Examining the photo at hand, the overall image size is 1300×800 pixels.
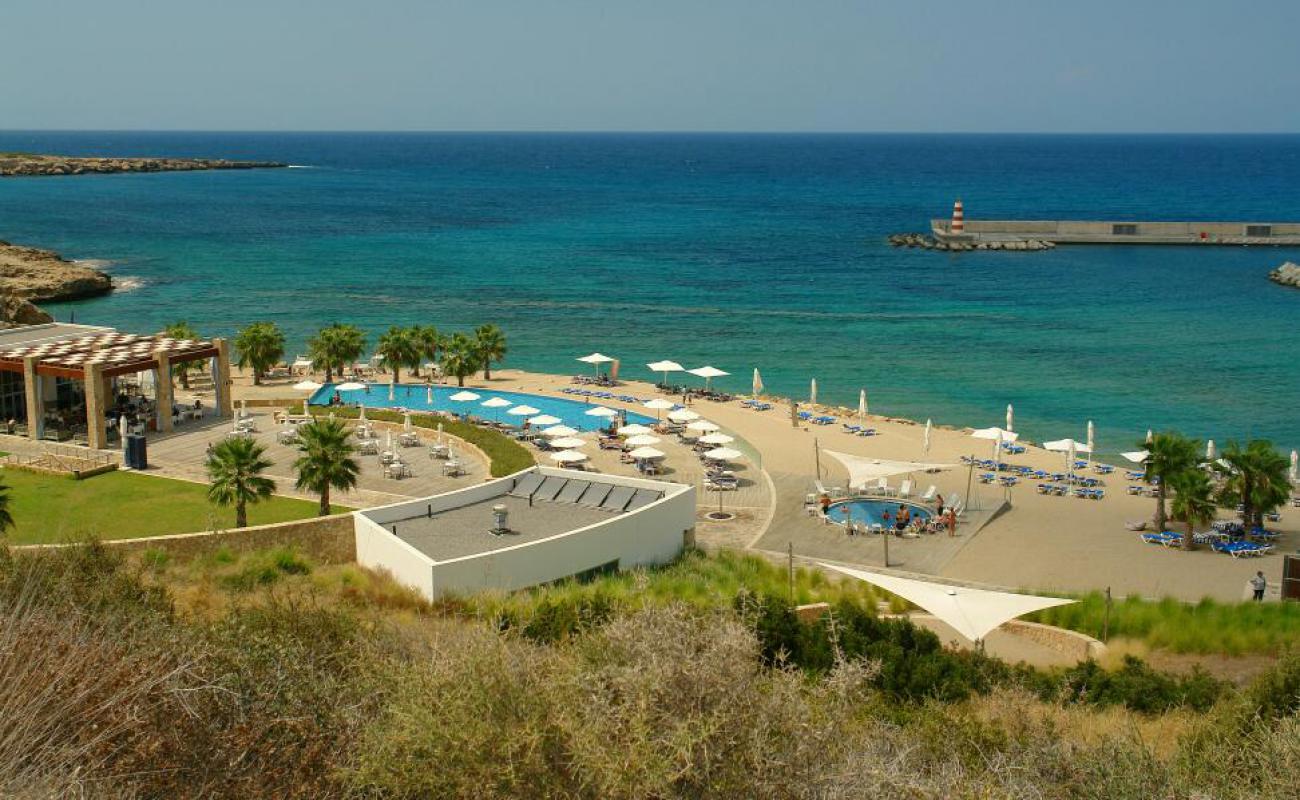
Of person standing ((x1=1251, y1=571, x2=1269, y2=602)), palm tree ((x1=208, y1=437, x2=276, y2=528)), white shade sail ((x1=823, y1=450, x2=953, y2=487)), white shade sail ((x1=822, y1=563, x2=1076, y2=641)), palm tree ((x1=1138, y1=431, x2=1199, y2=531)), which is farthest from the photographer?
white shade sail ((x1=823, y1=450, x2=953, y2=487))

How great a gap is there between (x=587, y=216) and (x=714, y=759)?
12040cm

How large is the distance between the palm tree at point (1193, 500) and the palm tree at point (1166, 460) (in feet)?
1.87

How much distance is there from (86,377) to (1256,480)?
1150 inches

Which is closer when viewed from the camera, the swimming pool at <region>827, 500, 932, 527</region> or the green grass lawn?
the green grass lawn

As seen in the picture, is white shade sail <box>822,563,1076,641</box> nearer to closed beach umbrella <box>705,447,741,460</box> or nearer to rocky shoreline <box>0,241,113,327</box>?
closed beach umbrella <box>705,447,741,460</box>

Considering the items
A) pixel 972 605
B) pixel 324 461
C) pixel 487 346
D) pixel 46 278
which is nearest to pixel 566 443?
pixel 324 461

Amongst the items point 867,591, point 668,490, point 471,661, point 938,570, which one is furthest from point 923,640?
point 471,661

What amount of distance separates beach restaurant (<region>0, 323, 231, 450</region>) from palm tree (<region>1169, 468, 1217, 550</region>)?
26550 mm

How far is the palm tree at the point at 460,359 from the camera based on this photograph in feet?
141

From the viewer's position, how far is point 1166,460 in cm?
2789

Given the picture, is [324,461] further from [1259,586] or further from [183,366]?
[1259,586]

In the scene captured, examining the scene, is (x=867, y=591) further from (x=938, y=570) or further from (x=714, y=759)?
(x=714, y=759)

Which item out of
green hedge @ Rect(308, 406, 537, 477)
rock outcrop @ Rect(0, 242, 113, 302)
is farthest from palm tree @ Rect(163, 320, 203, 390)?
rock outcrop @ Rect(0, 242, 113, 302)

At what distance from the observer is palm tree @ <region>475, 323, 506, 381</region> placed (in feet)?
146
